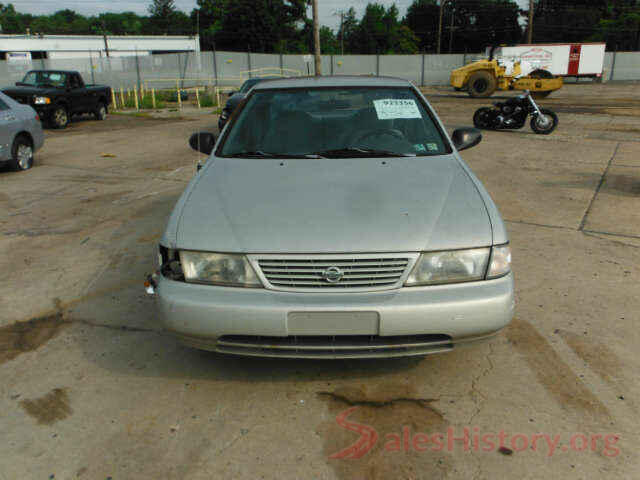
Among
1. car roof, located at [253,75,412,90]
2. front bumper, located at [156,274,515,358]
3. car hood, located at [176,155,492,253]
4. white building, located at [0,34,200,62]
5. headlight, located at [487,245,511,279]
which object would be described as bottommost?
front bumper, located at [156,274,515,358]

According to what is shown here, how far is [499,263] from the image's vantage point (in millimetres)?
2646

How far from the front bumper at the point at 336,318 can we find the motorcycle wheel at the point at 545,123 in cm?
1119

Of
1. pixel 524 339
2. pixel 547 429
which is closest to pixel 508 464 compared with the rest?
pixel 547 429

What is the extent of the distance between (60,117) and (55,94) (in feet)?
2.10

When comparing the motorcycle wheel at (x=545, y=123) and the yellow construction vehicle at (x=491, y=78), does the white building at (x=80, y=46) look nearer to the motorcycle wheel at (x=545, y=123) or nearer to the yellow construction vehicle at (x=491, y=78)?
the yellow construction vehicle at (x=491, y=78)

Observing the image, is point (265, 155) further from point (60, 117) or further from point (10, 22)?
point (10, 22)

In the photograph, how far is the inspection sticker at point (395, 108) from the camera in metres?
3.84

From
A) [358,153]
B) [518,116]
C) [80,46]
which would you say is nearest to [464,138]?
[358,153]

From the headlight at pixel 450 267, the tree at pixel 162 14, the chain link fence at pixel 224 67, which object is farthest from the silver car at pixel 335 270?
the tree at pixel 162 14

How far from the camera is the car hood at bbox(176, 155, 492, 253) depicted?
2570 mm

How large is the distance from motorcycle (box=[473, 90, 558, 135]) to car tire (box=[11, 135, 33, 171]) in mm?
10097

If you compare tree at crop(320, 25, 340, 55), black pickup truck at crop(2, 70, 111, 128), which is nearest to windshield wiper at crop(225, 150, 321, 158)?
black pickup truck at crop(2, 70, 111, 128)

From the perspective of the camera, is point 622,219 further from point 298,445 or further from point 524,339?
point 298,445

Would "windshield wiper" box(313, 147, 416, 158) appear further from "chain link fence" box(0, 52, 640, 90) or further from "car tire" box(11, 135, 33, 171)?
"chain link fence" box(0, 52, 640, 90)
